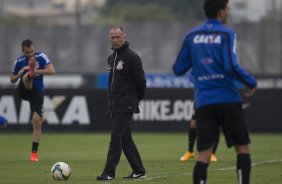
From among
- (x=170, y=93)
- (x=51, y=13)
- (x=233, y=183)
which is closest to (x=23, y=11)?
(x=51, y=13)

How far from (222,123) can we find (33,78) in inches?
308

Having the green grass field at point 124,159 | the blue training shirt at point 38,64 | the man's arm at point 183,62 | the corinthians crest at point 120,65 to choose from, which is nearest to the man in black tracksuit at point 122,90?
the corinthians crest at point 120,65

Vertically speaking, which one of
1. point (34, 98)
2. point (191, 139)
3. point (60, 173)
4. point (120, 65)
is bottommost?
point (191, 139)

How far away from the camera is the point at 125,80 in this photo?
13.0 m

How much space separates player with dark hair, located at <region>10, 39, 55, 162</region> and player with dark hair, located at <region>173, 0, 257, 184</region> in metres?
7.29

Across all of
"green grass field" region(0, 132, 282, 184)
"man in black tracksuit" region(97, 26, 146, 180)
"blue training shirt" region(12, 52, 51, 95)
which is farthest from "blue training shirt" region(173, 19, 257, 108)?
"blue training shirt" region(12, 52, 51, 95)

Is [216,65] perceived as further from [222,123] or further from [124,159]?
[124,159]

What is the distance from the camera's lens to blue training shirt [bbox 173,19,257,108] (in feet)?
31.2

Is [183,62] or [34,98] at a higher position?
[183,62]

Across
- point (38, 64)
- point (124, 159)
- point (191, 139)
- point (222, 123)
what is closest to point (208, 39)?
point (222, 123)

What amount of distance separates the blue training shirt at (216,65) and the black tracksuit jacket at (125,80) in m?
3.36

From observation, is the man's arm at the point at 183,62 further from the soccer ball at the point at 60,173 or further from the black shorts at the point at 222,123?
the soccer ball at the point at 60,173

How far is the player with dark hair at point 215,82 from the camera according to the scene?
952 cm

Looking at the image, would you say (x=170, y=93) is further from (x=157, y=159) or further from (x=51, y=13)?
(x=51, y=13)
